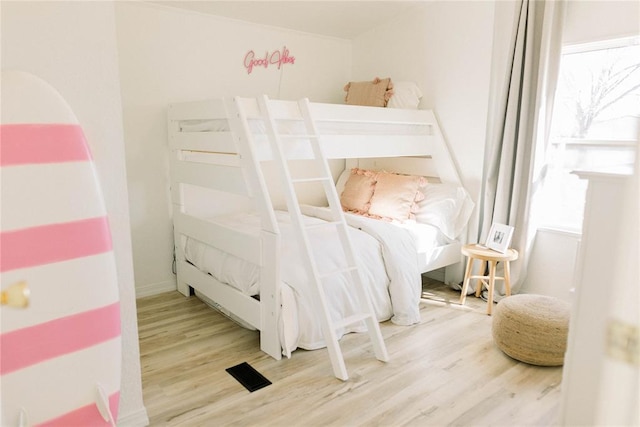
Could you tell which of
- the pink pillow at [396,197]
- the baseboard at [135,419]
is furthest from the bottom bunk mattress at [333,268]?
the baseboard at [135,419]

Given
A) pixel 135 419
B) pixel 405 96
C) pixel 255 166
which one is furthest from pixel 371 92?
pixel 135 419

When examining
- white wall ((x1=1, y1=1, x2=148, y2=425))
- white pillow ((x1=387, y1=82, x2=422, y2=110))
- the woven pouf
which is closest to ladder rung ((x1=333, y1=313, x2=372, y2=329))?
the woven pouf

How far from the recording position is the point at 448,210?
3.43 meters

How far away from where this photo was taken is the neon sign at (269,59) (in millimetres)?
3672

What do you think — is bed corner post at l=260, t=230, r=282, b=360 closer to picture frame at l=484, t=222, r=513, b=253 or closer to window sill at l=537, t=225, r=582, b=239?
picture frame at l=484, t=222, r=513, b=253

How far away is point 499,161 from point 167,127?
102 inches

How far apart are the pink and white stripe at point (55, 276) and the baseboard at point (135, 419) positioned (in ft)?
1.59

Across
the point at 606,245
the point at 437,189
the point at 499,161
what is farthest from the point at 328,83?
the point at 606,245

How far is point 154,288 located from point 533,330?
269 cm

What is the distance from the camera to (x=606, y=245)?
3.83ft

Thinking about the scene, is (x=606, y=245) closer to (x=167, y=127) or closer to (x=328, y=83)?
(x=167, y=127)

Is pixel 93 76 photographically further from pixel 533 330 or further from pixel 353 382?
pixel 533 330

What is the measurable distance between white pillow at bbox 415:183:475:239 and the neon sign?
5.83ft

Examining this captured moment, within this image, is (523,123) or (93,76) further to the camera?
(523,123)
